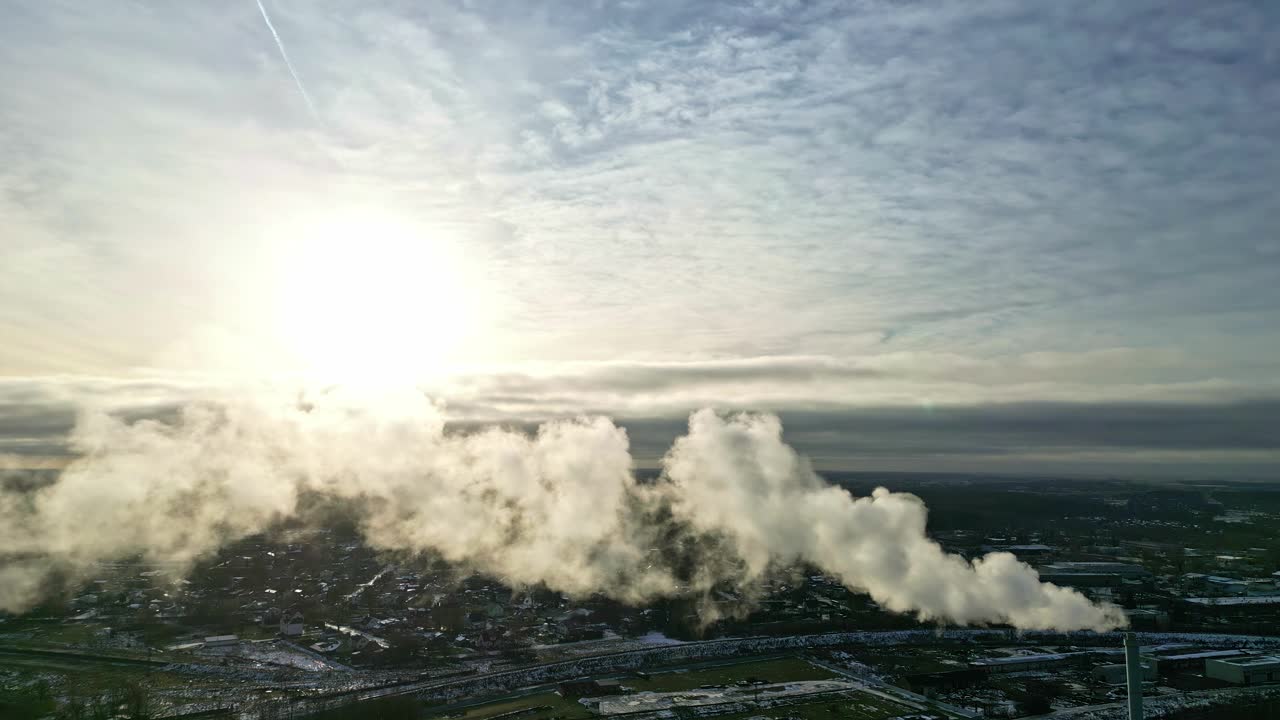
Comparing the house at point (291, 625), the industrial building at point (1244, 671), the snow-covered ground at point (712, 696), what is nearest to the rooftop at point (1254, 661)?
the industrial building at point (1244, 671)

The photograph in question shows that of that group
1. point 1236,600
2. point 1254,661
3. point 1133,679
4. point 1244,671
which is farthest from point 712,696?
point 1236,600

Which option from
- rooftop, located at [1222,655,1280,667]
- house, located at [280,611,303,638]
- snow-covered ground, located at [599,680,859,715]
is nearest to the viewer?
snow-covered ground, located at [599,680,859,715]

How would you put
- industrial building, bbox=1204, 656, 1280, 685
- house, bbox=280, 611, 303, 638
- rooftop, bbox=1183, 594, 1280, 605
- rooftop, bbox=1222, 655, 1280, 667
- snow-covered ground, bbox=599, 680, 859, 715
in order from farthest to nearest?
rooftop, bbox=1183, 594, 1280, 605 → house, bbox=280, 611, 303, 638 → rooftop, bbox=1222, 655, 1280, 667 → industrial building, bbox=1204, 656, 1280, 685 → snow-covered ground, bbox=599, 680, 859, 715

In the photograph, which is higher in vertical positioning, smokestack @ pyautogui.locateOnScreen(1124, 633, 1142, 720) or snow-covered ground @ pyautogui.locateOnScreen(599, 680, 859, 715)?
smokestack @ pyautogui.locateOnScreen(1124, 633, 1142, 720)

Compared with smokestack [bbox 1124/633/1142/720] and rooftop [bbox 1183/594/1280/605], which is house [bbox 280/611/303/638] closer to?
smokestack [bbox 1124/633/1142/720]

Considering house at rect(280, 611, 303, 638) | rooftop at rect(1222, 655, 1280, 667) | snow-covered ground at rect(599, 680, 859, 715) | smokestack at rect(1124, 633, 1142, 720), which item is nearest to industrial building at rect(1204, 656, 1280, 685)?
rooftop at rect(1222, 655, 1280, 667)

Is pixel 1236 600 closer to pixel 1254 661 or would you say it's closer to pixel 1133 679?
pixel 1254 661

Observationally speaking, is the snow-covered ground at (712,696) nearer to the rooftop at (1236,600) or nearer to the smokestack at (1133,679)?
the smokestack at (1133,679)

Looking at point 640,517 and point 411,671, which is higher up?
point 640,517

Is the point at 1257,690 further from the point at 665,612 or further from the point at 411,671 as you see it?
the point at 411,671

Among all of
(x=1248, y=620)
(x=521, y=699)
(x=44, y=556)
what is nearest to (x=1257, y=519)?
(x=1248, y=620)

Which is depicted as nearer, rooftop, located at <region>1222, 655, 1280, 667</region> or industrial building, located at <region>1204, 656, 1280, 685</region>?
industrial building, located at <region>1204, 656, 1280, 685</region>
